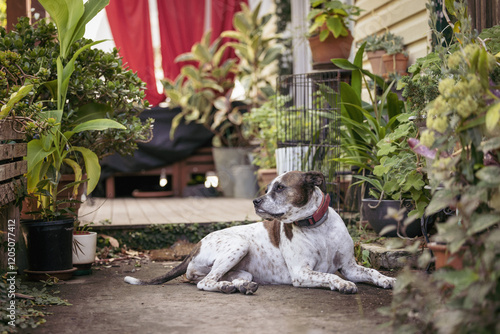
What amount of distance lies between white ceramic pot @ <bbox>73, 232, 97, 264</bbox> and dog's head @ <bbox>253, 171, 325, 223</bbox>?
1395 millimetres

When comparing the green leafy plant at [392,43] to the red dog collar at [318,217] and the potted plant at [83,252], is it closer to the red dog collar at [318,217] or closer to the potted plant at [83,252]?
the red dog collar at [318,217]

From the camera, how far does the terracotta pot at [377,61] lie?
5.77m

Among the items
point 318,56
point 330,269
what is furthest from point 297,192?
point 318,56

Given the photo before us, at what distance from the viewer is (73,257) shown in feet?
14.4

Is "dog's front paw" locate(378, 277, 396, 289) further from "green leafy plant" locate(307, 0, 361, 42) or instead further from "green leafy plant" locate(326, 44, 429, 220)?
"green leafy plant" locate(307, 0, 361, 42)

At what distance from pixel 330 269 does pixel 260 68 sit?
530 cm

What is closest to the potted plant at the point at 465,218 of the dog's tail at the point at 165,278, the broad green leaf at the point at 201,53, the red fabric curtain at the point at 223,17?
the dog's tail at the point at 165,278

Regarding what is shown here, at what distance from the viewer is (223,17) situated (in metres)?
9.59

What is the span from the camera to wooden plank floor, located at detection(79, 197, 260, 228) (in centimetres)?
600

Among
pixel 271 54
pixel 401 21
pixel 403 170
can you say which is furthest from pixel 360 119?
pixel 271 54

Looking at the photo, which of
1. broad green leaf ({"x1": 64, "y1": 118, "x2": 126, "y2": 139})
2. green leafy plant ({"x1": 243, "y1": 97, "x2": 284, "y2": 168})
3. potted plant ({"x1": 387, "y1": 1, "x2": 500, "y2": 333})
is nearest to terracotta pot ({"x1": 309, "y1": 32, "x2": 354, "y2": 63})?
green leafy plant ({"x1": 243, "y1": 97, "x2": 284, "y2": 168})

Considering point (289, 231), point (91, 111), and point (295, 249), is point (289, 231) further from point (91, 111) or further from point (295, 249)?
point (91, 111)

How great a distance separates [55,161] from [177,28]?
545 cm

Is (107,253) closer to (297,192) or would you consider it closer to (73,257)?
(73,257)
